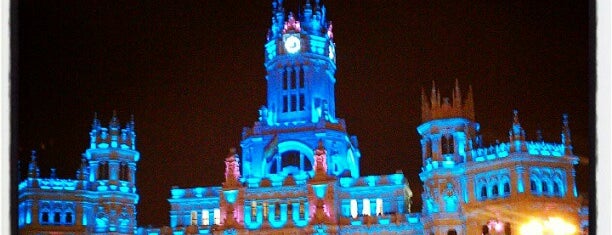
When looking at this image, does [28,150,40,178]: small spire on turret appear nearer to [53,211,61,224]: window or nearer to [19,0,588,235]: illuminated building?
[19,0,588,235]: illuminated building

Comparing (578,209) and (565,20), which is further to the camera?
(578,209)

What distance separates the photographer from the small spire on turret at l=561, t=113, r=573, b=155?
20.6 meters

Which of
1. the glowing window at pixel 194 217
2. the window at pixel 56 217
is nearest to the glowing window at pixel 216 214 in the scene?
the glowing window at pixel 194 217

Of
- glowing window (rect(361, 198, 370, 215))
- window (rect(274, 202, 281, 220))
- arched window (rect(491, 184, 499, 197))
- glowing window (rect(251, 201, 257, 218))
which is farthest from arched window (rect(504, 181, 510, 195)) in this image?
glowing window (rect(251, 201, 257, 218))

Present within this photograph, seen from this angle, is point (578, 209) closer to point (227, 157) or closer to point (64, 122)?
point (227, 157)

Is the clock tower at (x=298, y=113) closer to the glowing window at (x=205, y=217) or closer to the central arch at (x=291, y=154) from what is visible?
the central arch at (x=291, y=154)

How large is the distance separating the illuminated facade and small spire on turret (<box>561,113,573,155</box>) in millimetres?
9556

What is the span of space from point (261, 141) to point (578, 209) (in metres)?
7.69

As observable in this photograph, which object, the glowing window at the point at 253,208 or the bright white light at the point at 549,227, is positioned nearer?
the bright white light at the point at 549,227

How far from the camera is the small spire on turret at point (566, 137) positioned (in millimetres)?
20638

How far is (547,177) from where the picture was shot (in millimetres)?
24172

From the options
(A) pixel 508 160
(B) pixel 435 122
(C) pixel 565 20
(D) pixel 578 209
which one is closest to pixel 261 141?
(B) pixel 435 122

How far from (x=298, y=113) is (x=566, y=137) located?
711 cm

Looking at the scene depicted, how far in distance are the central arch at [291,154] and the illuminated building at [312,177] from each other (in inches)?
1.1
